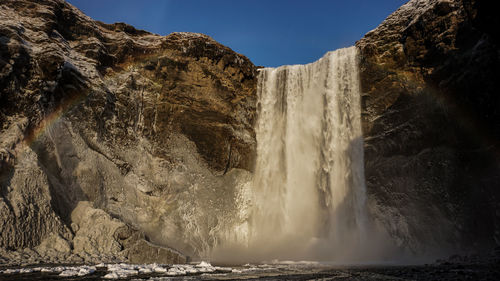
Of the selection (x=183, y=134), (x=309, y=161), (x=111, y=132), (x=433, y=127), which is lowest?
(x=309, y=161)

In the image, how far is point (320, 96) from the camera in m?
24.9

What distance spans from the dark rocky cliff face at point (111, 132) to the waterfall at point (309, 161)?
1.99 metres

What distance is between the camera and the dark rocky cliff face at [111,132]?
15.5m

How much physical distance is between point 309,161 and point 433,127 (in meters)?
8.60

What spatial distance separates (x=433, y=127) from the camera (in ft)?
64.8

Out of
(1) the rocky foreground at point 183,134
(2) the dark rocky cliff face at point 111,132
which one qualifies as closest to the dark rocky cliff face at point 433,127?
(1) the rocky foreground at point 183,134

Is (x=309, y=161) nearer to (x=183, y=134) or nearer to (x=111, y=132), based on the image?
(x=183, y=134)

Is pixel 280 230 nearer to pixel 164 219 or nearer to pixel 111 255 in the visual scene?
pixel 164 219

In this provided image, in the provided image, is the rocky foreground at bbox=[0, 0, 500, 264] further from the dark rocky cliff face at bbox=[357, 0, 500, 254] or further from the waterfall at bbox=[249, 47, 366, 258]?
the waterfall at bbox=[249, 47, 366, 258]

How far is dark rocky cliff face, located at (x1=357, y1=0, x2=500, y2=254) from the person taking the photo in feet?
57.2

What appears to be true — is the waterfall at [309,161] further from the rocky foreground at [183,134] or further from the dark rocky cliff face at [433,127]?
the dark rocky cliff face at [433,127]

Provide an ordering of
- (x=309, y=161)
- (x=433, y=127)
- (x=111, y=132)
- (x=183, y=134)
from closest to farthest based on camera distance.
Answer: (x=433, y=127)
(x=111, y=132)
(x=183, y=134)
(x=309, y=161)

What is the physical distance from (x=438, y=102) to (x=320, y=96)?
8172 mm

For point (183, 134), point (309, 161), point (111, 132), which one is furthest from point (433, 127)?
point (111, 132)
